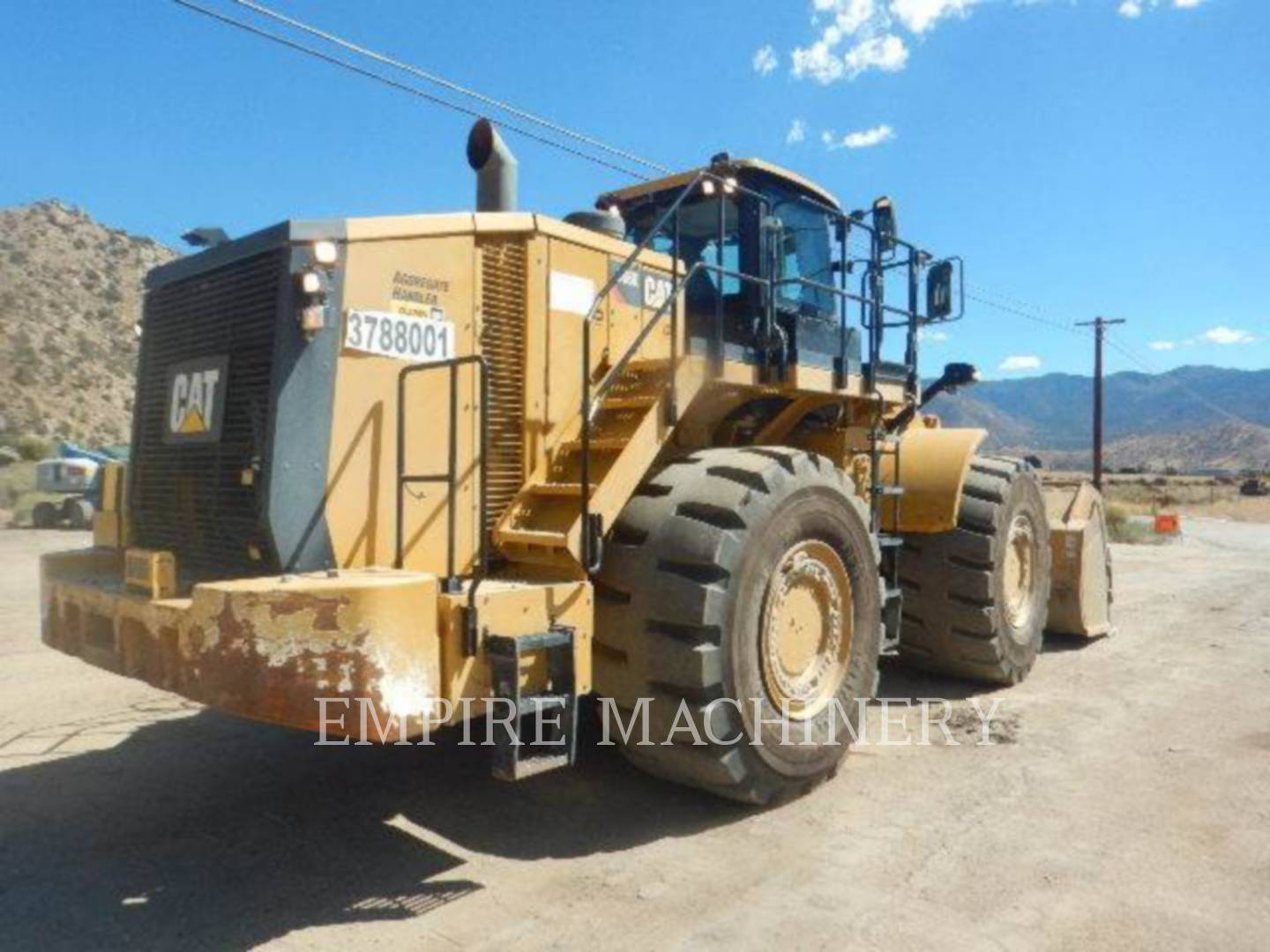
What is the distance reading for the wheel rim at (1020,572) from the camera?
763 cm

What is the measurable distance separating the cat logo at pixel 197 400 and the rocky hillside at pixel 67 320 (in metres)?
38.8

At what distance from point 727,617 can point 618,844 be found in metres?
1.09

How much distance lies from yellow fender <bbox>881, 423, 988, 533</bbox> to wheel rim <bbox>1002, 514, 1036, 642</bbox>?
846 millimetres

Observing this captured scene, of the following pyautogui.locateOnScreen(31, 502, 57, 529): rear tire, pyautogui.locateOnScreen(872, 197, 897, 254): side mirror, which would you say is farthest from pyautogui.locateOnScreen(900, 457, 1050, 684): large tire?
pyautogui.locateOnScreen(31, 502, 57, 529): rear tire

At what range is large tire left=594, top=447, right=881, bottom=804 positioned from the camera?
4.22 m

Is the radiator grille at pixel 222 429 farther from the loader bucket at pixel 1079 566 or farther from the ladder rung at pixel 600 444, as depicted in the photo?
the loader bucket at pixel 1079 566

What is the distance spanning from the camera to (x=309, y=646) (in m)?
3.42

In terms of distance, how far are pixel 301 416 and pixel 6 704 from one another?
4.31 meters

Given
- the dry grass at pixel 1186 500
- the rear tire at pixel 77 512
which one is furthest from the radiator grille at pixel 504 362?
the dry grass at pixel 1186 500

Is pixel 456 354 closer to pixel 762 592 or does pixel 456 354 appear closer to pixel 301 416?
pixel 301 416

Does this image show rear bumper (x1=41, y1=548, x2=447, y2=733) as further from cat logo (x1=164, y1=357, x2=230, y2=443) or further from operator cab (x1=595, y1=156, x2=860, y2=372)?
operator cab (x1=595, y1=156, x2=860, y2=372)

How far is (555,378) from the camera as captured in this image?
15.6ft

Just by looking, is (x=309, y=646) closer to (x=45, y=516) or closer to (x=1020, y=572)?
(x=1020, y=572)

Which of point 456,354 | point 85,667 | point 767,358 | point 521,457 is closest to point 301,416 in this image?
point 456,354
